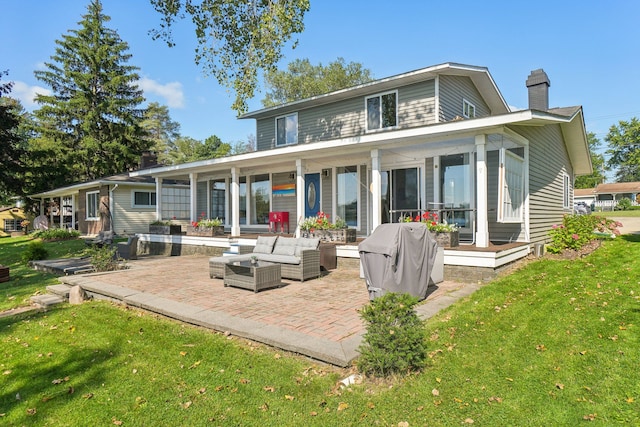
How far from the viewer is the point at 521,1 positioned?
12859 millimetres

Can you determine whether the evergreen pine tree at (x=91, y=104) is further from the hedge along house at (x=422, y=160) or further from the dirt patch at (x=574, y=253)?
the dirt patch at (x=574, y=253)

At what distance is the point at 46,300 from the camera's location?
261 inches

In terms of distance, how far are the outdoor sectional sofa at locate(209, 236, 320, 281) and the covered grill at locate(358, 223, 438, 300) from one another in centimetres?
238

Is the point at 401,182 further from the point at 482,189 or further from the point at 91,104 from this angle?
the point at 91,104

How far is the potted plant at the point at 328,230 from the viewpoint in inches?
391

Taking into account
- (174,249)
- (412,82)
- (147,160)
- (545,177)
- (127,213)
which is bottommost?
(174,249)

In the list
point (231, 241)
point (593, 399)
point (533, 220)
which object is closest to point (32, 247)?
point (231, 241)

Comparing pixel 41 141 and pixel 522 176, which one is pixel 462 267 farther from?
pixel 41 141

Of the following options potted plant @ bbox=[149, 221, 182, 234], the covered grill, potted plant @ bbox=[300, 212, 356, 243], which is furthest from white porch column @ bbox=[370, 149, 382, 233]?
potted plant @ bbox=[149, 221, 182, 234]

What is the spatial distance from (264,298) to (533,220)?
334 inches

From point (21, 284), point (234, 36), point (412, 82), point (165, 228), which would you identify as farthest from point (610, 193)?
point (21, 284)

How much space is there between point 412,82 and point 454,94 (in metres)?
1.60

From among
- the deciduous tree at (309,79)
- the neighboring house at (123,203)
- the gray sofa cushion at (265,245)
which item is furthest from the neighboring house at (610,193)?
the gray sofa cushion at (265,245)

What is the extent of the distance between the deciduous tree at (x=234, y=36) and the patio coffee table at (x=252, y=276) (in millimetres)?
6130
